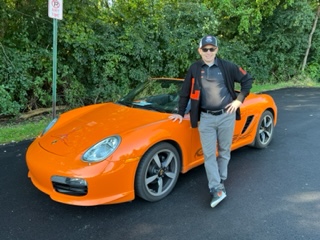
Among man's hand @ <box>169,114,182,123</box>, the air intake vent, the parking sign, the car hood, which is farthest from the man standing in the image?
the parking sign

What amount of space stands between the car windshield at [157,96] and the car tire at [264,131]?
1.47 meters

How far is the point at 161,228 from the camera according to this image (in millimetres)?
2645

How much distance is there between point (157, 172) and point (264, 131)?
2.32 m

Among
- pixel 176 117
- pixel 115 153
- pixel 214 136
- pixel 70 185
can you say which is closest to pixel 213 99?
pixel 214 136

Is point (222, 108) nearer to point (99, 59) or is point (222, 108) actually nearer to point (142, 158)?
point (142, 158)

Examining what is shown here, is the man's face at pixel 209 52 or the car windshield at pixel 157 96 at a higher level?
the man's face at pixel 209 52

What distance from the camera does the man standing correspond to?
2.91m

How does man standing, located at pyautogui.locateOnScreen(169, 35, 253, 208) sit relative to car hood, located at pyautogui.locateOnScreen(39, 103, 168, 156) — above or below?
above

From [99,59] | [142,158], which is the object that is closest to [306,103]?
[99,59]

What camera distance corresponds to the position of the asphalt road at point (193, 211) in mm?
2570

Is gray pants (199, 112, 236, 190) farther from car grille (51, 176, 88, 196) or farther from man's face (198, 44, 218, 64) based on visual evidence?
car grille (51, 176, 88, 196)

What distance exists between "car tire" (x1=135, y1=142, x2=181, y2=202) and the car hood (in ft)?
1.08

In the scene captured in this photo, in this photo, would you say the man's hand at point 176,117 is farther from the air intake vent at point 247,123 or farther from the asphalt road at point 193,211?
the air intake vent at point 247,123

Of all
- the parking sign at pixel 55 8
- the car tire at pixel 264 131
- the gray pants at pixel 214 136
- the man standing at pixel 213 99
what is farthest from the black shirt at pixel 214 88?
the parking sign at pixel 55 8
